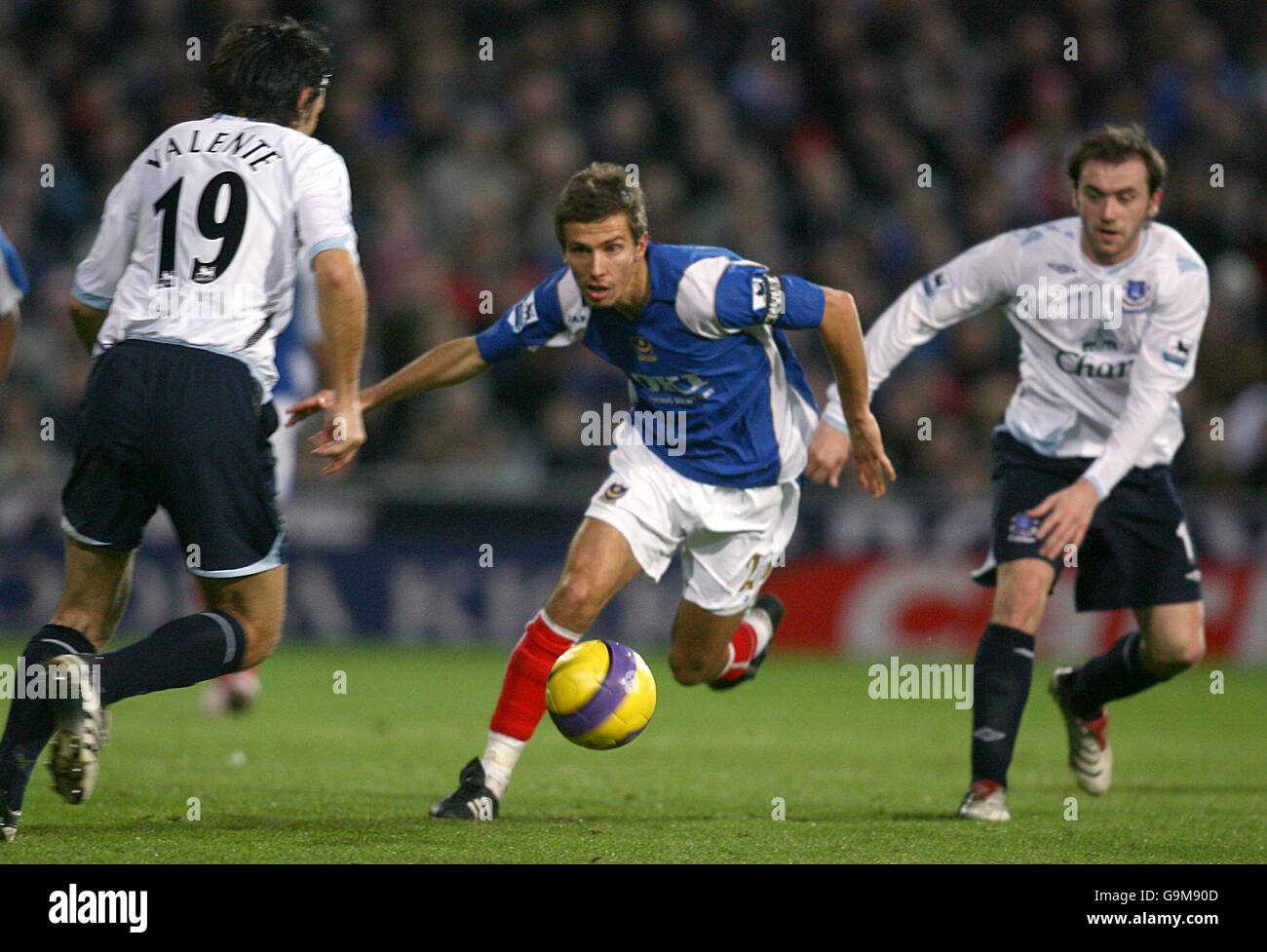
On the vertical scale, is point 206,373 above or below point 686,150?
below

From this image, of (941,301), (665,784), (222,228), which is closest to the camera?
(222,228)

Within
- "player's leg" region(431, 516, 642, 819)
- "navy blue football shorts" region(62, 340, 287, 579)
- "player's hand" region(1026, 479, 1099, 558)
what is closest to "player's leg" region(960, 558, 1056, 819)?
"player's hand" region(1026, 479, 1099, 558)

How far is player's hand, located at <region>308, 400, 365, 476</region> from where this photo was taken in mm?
4770

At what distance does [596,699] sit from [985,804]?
4.46ft

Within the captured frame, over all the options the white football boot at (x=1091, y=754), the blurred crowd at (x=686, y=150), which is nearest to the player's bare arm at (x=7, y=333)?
the white football boot at (x=1091, y=754)

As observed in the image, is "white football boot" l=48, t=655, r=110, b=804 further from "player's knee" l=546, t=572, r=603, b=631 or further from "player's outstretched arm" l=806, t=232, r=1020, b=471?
"player's outstretched arm" l=806, t=232, r=1020, b=471

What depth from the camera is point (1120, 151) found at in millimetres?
6078

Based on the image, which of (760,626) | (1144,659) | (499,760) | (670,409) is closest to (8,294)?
(499,760)

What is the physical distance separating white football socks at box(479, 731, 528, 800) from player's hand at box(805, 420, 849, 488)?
141 centimetres

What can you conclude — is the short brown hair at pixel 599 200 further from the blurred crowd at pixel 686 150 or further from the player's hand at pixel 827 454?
the blurred crowd at pixel 686 150

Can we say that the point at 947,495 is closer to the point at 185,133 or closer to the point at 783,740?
the point at 783,740

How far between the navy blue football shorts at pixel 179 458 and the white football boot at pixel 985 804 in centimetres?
240

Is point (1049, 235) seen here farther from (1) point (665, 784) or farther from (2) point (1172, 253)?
(1) point (665, 784)
